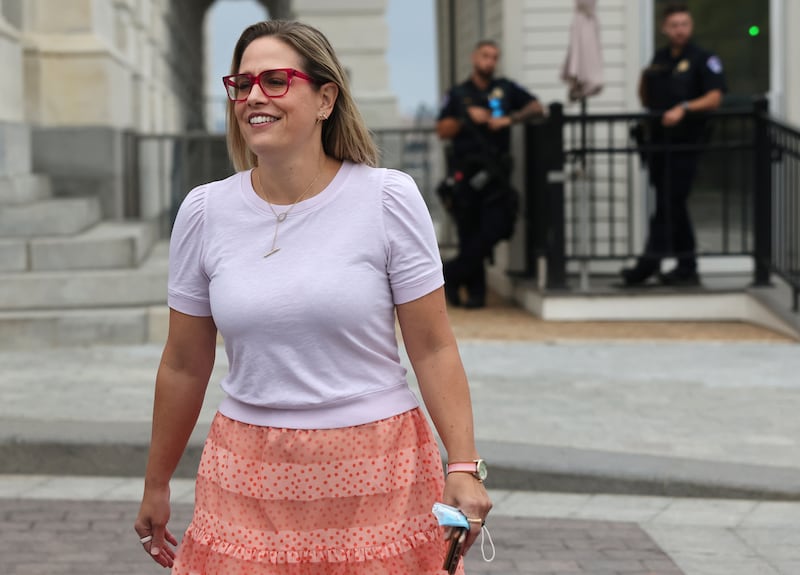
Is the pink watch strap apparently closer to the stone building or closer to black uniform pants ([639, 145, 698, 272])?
the stone building

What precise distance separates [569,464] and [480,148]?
628cm

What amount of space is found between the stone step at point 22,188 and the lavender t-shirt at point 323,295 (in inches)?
355

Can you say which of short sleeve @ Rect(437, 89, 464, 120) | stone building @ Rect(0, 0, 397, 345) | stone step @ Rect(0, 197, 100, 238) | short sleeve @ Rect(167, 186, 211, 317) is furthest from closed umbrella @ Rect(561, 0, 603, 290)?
short sleeve @ Rect(167, 186, 211, 317)

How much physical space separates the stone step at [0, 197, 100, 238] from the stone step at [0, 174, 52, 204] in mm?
78

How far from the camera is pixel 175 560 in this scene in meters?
2.93

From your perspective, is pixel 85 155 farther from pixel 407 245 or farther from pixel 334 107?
pixel 407 245

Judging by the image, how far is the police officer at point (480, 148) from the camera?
39.7ft

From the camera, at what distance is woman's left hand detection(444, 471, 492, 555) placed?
110 inches

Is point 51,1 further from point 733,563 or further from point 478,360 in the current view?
point 733,563

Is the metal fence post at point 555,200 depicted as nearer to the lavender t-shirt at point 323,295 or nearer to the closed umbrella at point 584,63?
the closed umbrella at point 584,63

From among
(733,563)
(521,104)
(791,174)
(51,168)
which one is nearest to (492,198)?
(521,104)

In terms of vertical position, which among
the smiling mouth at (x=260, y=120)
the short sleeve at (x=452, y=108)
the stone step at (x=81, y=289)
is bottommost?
the stone step at (x=81, y=289)

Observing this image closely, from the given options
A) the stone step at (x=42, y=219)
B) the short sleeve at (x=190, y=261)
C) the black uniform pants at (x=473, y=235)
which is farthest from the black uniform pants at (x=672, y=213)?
the short sleeve at (x=190, y=261)

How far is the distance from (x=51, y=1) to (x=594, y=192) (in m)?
5.01
